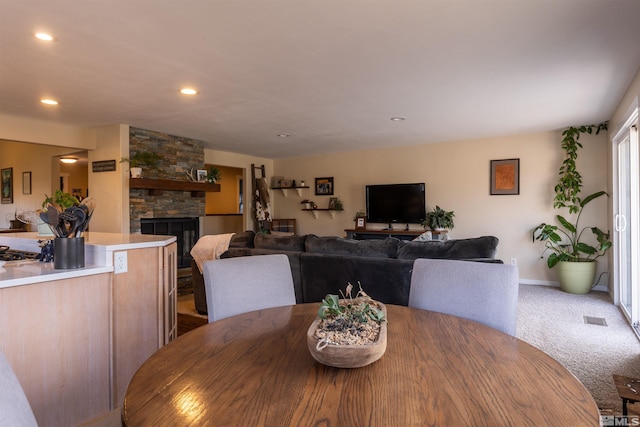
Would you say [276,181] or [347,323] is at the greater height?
[276,181]

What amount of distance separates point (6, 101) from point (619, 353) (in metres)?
5.98

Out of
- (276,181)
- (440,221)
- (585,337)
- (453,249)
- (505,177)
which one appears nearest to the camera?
(453,249)

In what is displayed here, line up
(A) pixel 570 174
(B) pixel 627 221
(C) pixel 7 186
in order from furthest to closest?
(C) pixel 7 186
(A) pixel 570 174
(B) pixel 627 221

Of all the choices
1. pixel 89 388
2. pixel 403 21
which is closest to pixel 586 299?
pixel 403 21

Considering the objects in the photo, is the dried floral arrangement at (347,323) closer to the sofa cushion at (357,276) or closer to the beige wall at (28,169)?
the sofa cushion at (357,276)

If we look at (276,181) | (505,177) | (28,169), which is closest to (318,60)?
(505,177)

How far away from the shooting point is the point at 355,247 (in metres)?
3.36

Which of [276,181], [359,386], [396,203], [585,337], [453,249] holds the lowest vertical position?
[585,337]

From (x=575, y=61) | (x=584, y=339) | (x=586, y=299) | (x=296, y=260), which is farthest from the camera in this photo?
(x=586, y=299)

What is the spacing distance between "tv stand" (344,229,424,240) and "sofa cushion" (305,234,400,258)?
296 centimetres

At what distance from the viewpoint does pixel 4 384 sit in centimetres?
71

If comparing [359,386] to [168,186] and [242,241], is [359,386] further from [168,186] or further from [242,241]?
[168,186]

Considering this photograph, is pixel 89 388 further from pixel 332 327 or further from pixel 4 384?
pixel 332 327

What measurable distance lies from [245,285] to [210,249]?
233 centimetres
